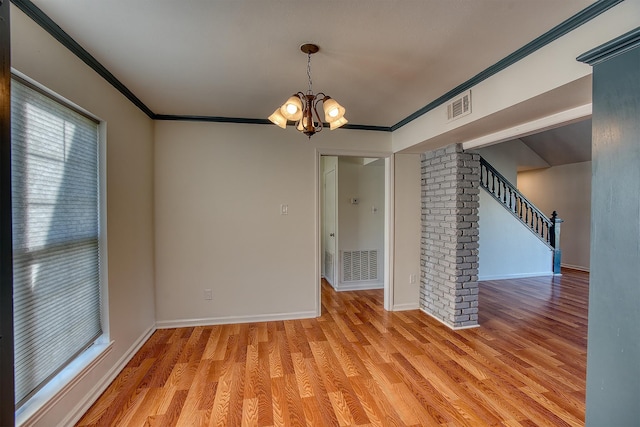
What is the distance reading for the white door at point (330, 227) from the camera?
481 cm

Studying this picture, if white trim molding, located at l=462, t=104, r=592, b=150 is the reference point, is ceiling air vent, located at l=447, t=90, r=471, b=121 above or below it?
above

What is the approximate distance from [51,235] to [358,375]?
89.7 inches

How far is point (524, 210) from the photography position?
238 inches

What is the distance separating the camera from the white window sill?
57.5 inches

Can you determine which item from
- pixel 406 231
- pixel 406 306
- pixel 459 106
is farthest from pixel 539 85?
pixel 406 306

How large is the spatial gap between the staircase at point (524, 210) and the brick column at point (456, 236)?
110 inches

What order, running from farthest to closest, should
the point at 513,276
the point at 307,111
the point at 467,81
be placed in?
the point at 513,276 < the point at 467,81 < the point at 307,111

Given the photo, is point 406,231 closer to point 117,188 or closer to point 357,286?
point 357,286

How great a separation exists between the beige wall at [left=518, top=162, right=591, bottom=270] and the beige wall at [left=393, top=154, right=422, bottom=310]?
460cm

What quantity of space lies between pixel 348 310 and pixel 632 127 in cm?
316

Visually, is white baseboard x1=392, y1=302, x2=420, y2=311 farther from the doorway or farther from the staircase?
the staircase

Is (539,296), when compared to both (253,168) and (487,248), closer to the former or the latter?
(487,248)

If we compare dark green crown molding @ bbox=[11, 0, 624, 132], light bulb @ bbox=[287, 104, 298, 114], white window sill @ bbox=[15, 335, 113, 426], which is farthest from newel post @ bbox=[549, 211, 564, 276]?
white window sill @ bbox=[15, 335, 113, 426]

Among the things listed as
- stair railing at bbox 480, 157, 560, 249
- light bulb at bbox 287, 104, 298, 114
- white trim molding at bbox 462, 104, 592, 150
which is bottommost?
stair railing at bbox 480, 157, 560, 249
